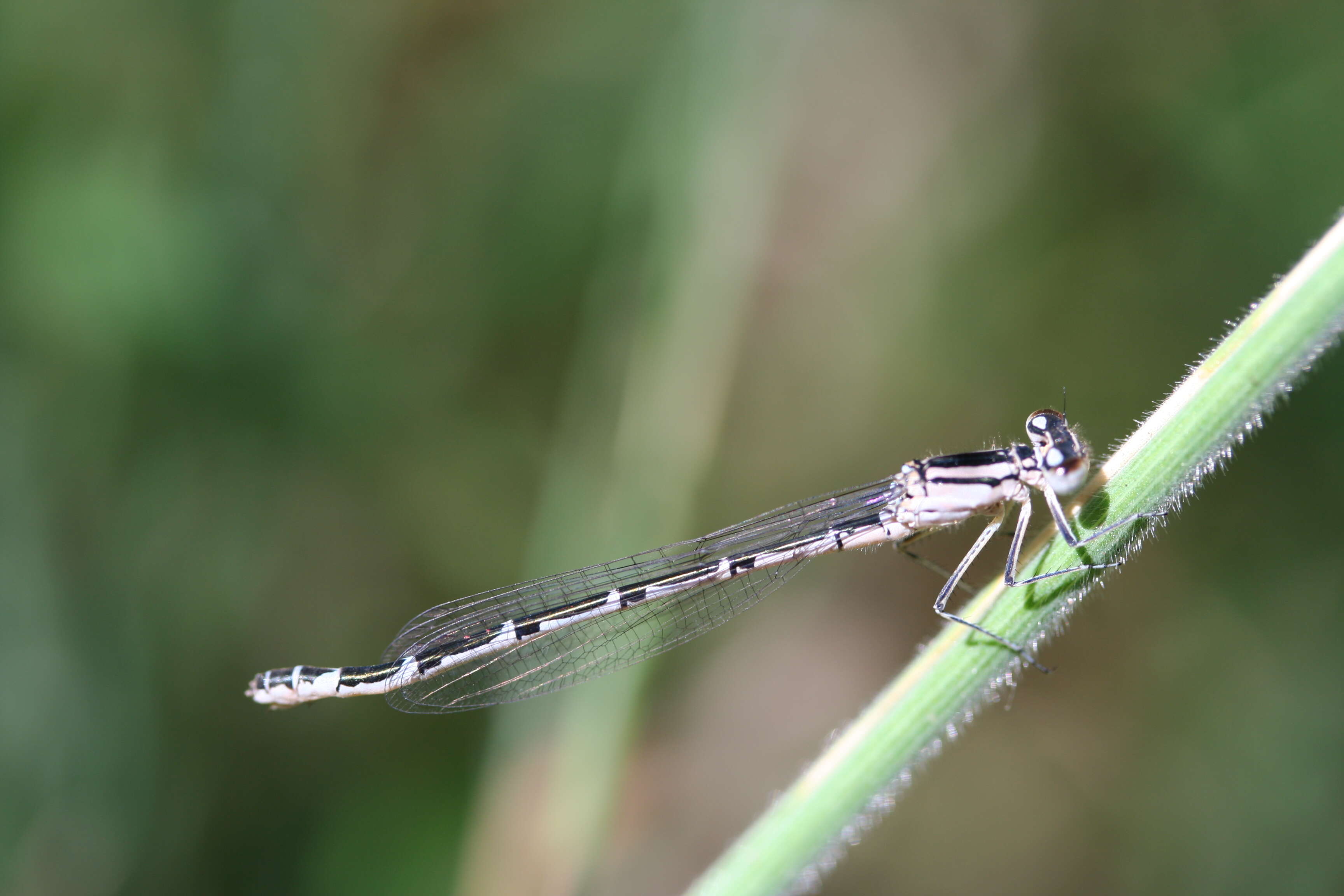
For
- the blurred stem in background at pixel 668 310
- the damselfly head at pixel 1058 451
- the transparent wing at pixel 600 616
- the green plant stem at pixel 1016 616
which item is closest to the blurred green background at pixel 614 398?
the blurred stem in background at pixel 668 310

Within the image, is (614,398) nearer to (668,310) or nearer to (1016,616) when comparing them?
(668,310)

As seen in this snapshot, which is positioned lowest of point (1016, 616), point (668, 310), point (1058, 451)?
point (1016, 616)

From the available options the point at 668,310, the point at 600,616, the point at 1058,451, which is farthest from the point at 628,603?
the point at 1058,451

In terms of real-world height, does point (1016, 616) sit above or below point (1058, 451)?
below

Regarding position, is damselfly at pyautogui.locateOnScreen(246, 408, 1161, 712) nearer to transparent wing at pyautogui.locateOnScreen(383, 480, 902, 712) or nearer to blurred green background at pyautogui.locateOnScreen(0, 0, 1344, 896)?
transparent wing at pyautogui.locateOnScreen(383, 480, 902, 712)

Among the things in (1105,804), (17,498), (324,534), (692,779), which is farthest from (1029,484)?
(17,498)

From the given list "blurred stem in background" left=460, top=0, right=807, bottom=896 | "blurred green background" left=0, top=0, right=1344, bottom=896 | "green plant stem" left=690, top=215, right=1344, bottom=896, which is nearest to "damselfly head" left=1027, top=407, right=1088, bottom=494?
"green plant stem" left=690, top=215, right=1344, bottom=896
